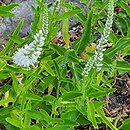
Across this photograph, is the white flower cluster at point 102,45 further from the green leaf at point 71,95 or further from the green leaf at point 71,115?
the green leaf at point 71,115

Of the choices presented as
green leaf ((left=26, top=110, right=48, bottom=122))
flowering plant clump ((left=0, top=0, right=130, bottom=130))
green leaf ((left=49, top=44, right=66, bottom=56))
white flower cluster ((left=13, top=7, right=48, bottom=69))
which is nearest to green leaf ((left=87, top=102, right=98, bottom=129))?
flowering plant clump ((left=0, top=0, right=130, bottom=130))

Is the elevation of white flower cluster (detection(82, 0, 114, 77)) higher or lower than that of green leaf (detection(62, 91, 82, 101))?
higher

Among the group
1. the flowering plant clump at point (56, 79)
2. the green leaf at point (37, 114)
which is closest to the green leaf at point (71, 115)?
the flowering plant clump at point (56, 79)

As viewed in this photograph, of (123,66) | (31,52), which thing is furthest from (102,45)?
(123,66)

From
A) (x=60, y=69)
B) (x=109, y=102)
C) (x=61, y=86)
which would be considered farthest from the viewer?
(x=109, y=102)

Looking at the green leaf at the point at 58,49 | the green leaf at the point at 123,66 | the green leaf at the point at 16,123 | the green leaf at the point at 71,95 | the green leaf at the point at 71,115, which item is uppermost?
the green leaf at the point at 58,49

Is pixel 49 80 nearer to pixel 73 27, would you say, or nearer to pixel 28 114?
pixel 28 114

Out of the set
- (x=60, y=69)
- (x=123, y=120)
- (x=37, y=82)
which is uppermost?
(x=60, y=69)

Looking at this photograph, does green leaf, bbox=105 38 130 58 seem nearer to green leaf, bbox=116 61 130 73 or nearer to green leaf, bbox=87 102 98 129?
green leaf, bbox=116 61 130 73

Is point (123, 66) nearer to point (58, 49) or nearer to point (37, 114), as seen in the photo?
point (58, 49)

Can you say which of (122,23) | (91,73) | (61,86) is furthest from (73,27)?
(91,73)

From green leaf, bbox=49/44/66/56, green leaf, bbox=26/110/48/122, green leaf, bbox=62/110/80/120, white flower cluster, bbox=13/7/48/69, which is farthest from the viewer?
green leaf, bbox=49/44/66/56
